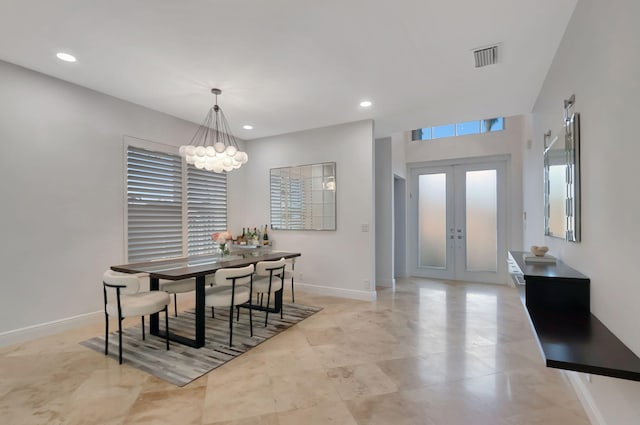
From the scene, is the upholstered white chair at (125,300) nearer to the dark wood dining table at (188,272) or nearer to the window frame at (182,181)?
the dark wood dining table at (188,272)

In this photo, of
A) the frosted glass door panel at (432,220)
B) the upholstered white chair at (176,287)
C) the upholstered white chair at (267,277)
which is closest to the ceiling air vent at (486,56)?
the upholstered white chair at (267,277)

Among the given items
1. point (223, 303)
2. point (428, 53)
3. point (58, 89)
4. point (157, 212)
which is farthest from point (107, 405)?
point (428, 53)

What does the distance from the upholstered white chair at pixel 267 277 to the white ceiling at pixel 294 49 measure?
213 centimetres

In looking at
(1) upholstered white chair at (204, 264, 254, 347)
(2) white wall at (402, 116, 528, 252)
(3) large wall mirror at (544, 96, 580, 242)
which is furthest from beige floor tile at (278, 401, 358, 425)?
(2) white wall at (402, 116, 528, 252)

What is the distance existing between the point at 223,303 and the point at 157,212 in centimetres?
215

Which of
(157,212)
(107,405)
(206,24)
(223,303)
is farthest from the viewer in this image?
(157,212)

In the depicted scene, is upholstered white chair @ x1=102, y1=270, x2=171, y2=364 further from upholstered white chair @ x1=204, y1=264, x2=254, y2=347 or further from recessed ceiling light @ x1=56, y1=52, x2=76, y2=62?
recessed ceiling light @ x1=56, y1=52, x2=76, y2=62

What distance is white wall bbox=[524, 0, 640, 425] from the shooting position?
138cm

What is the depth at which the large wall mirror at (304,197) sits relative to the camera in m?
5.16

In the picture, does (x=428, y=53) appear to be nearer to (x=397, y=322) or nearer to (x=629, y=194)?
(x=629, y=194)

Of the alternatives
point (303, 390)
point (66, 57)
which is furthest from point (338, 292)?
point (66, 57)

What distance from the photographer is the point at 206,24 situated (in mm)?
2420

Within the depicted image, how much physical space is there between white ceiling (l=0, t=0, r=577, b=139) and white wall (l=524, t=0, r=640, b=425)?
0.62 m

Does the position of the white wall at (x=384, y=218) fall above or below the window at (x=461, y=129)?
below
